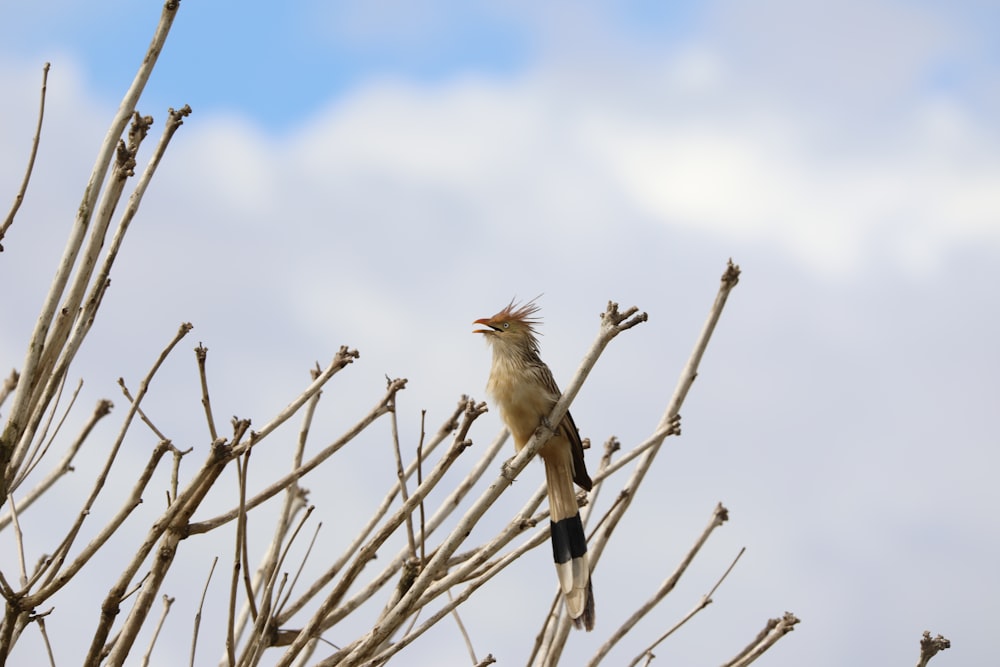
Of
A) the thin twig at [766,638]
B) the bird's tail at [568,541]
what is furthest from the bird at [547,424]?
the thin twig at [766,638]

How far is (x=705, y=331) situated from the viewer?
382cm

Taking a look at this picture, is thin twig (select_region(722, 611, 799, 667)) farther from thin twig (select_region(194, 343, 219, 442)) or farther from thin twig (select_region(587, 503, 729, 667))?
thin twig (select_region(194, 343, 219, 442))

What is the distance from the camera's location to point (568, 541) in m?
3.94

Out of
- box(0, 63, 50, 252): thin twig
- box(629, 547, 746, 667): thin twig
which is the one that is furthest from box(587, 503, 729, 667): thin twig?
box(0, 63, 50, 252): thin twig

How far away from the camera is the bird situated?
151 inches

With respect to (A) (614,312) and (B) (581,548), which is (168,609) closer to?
(B) (581,548)

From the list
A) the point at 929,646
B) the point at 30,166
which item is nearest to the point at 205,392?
the point at 30,166

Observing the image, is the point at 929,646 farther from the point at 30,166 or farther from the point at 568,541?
the point at 30,166

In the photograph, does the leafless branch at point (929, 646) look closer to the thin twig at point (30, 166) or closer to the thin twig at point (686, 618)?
the thin twig at point (686, 618)

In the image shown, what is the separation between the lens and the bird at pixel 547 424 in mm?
3848

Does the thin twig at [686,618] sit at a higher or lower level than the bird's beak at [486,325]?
lower

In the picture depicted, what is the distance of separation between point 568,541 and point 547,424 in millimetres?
790

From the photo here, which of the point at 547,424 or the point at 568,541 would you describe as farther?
the point at 568,541

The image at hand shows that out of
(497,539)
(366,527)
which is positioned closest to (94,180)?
(366,527)
